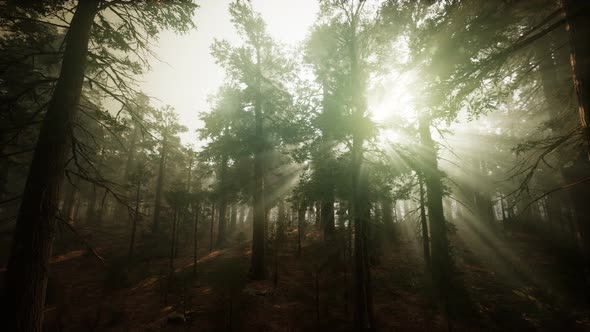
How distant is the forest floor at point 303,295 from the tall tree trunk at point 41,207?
10.2 ft

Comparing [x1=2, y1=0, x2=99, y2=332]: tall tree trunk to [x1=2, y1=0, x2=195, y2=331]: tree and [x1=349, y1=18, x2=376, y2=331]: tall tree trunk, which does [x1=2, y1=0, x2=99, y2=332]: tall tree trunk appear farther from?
[x1=349, y1=18, x2=376, y2=331]: tall tree trunk

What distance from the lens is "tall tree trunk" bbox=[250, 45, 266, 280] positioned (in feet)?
41.1

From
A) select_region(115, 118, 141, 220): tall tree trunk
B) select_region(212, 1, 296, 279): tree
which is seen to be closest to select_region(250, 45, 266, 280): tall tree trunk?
select_region(212, 1, 296, 279): tree

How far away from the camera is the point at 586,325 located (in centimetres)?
804

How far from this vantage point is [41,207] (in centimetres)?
481

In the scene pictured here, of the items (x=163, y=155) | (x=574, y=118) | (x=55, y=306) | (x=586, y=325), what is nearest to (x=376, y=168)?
(x=574, y=118)

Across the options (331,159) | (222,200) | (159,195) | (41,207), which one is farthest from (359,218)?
(159,195)

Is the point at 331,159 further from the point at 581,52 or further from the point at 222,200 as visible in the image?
the point at 222,200

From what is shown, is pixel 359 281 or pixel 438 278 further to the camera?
pixel 438 278

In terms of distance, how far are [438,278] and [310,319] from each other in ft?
19.3

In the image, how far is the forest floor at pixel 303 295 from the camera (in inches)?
342

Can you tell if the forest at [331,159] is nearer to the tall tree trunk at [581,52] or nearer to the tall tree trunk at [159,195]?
the tall tree trunk at [581,52]

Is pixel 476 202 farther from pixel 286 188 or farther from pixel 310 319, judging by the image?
pixel 310 319

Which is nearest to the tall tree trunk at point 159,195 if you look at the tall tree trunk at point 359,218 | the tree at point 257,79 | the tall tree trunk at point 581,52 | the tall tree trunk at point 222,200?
the tall tree trunk at point 222,200
